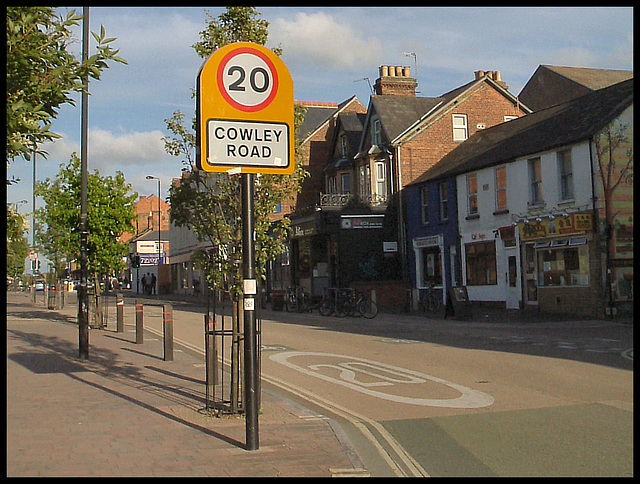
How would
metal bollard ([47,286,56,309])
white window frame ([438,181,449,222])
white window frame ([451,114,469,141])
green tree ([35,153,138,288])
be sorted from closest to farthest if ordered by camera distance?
green tree ([35,153,138,288]) → white window frame ([438,181,449,222]) → metal bollard ([47,286,56,309]) → white window frame ([451,114,469,141])

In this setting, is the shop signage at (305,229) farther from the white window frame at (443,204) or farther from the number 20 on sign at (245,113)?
the number 20 on sign at (245,113)

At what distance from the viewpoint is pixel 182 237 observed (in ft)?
228

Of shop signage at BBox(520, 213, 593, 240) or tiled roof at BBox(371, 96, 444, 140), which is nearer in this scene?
shop signage at BBox(520, 213, 593, 240)

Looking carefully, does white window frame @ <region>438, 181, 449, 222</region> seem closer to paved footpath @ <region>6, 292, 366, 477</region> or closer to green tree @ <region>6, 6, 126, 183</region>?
paved footpath @ <region>6, 292, 366, 477</region>

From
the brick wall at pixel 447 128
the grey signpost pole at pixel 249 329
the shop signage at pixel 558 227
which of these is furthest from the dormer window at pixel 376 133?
the grey signpost pole at pixel 249 329

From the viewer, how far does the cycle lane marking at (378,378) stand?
9.91m

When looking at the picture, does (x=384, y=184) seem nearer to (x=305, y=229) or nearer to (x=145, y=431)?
(x=305, y=229)

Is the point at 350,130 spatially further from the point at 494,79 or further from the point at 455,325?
the point at 455,325

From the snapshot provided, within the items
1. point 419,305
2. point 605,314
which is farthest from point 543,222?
point 419,305

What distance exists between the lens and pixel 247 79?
7.28 metres

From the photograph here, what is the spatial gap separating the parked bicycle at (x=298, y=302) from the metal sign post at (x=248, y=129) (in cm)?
2472

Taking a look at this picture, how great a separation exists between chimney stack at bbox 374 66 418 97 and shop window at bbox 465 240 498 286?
520 inches

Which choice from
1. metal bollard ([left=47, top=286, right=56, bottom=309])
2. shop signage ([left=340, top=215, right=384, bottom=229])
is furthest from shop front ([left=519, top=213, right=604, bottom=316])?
metal bollard ([left=47, top=286, right=56, bottom=309])

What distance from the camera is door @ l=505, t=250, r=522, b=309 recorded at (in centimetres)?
2773
